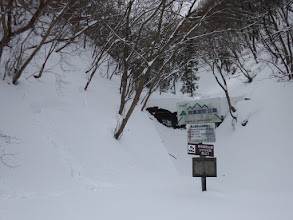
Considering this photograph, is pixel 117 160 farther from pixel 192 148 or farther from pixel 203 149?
pixel 203 149

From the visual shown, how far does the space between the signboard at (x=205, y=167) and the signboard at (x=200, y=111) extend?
870mm

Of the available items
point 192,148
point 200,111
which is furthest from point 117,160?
point 200,111

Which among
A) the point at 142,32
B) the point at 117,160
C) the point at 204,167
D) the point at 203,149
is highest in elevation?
the point at 142,32

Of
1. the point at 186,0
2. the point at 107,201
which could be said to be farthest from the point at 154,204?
the point at 186,0

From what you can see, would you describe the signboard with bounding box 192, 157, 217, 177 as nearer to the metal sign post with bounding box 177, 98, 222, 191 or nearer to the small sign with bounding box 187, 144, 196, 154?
the metal sign post with bounding box 177, 98, 222, 191

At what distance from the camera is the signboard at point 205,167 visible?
4938 mm

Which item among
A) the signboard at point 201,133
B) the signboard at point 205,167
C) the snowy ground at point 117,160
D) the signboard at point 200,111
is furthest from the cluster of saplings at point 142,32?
the signboard at point 205,167

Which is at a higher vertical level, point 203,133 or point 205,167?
point 203,133

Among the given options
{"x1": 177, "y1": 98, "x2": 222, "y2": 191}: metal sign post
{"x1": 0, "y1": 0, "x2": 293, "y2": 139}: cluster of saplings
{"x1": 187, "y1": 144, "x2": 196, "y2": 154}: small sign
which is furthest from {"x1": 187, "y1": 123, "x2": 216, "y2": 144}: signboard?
{"x1": 0, "y1": 0, "x2": 293, "y2": 139}: cluster of saplings

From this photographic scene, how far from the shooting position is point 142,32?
1265 centimetres

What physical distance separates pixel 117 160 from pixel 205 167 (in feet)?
10.4

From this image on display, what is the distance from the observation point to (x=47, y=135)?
6.40 m

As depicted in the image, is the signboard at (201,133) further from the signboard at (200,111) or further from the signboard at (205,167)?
the signboard at (205,167)

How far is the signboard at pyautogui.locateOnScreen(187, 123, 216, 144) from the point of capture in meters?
5.04
